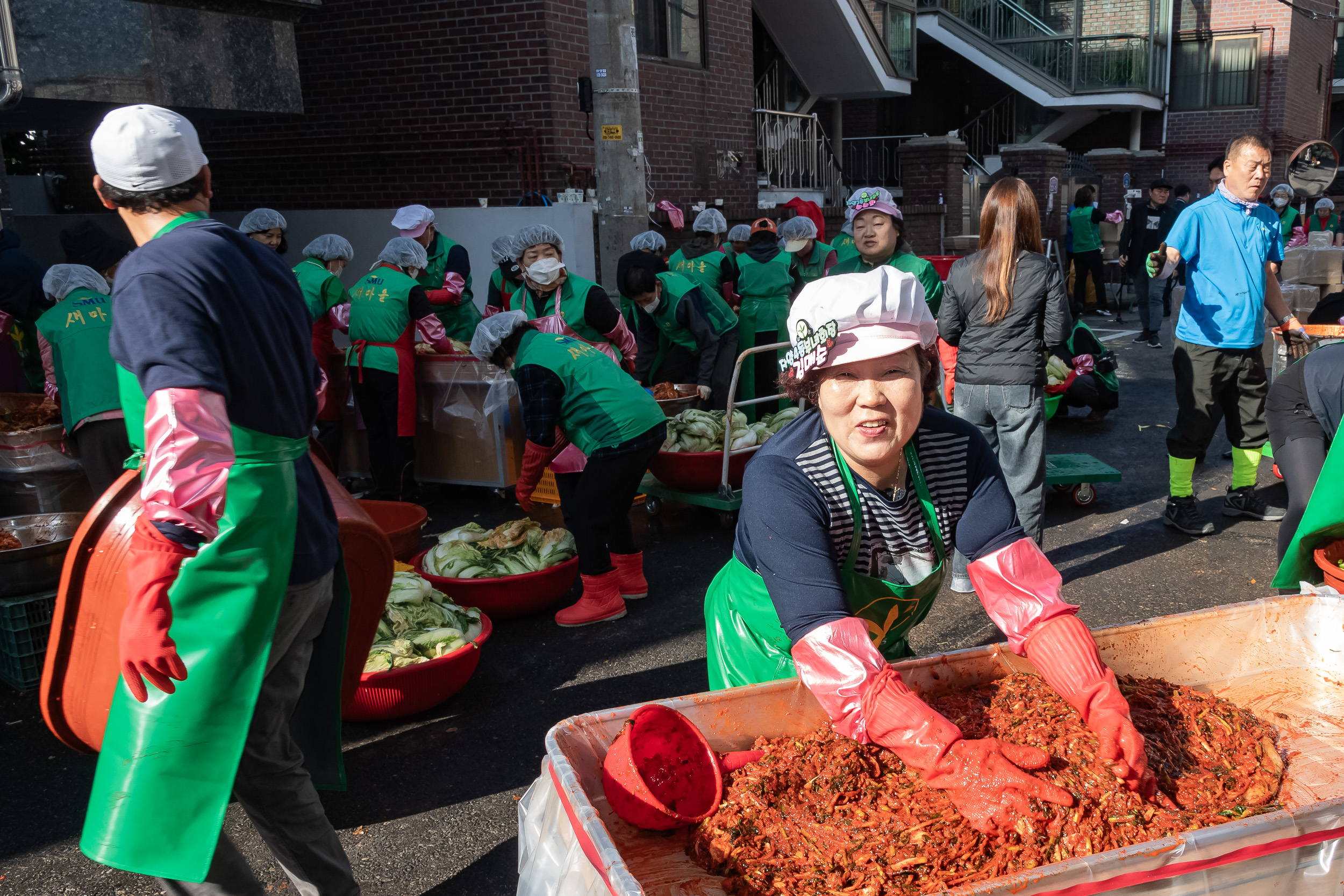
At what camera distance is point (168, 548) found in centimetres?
220

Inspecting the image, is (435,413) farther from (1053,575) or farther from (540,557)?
(1053,575)

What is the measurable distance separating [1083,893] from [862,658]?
550mm

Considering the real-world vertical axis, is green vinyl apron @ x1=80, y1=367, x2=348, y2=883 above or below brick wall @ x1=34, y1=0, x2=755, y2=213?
below

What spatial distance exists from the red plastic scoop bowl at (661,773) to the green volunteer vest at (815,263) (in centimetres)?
845

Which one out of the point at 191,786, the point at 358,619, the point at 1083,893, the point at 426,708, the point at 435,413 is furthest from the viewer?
the point at 435,413

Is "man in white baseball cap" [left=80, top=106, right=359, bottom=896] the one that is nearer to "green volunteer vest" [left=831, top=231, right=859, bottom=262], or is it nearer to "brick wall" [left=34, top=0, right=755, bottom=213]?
"green volunteer vest" [left=831, top=231, right=859, bottom=262]

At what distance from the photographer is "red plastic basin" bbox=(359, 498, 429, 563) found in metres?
5.92

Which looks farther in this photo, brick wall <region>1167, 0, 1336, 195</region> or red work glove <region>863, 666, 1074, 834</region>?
brick wall <region>1167, 0, 1336, 195</region>

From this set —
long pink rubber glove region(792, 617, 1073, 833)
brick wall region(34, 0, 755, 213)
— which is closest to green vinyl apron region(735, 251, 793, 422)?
brick wall region(34, 0, 755, 213)

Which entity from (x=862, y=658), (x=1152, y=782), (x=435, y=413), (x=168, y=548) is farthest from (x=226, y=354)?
(x=435, y=413)

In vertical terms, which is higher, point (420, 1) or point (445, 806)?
point (420, 1)

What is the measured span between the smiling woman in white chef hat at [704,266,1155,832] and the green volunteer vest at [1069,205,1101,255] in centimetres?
1468

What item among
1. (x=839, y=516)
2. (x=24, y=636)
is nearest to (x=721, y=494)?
(x=24, y=636)

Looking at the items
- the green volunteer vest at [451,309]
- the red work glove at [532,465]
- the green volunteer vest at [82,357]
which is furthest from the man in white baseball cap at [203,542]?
the green volunteer vest at [451,309]
